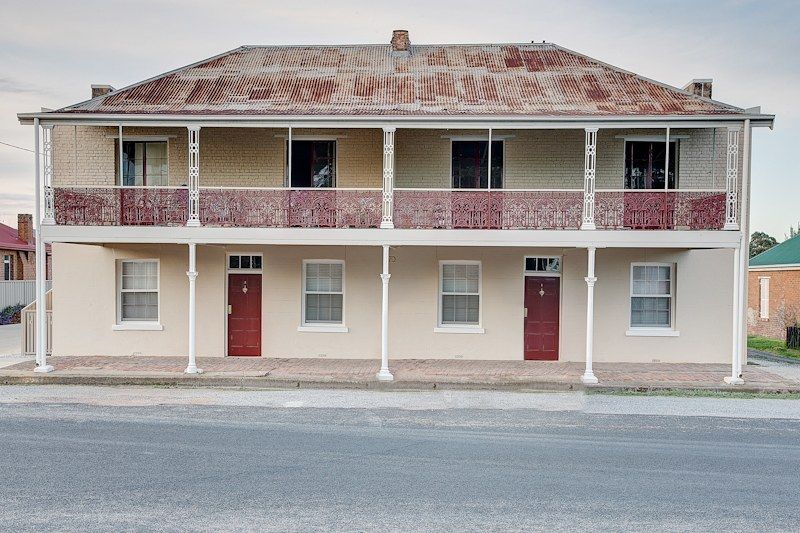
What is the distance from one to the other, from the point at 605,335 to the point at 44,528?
12965 mm

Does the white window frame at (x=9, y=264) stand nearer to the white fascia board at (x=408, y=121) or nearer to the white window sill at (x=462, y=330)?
the white fascia board at (x=408, y=121)

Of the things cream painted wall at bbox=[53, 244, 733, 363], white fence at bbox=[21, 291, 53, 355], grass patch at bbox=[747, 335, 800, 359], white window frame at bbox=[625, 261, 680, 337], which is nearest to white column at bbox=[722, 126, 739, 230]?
cream painted wall at bbox=[53, 244, 733, 363]

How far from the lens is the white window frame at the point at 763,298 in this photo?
28.0 m

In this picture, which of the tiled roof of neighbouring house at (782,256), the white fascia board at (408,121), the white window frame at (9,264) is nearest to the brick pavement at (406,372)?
the white fascia board at (408,121)

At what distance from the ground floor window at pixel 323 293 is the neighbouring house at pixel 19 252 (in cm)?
2407

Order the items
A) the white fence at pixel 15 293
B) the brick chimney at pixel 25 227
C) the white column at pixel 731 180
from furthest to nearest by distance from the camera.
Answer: the brick chimney at pixel 25 227 → the white fence at pixel 15 293 → the white column at pixel 731 180

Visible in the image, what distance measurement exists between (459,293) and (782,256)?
2002 centimetres

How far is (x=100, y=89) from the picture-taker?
1692 centimetres

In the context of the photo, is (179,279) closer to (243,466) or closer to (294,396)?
(294,396)

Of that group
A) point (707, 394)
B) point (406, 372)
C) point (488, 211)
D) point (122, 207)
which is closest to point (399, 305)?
point (406, 372)

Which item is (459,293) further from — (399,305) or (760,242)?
(760,242)

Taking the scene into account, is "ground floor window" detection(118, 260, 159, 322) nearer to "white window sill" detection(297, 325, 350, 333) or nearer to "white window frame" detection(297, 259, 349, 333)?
"white window frame" detection(297, 259, 349, 333)

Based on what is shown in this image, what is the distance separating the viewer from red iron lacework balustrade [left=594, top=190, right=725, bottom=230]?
Result: 13.5m

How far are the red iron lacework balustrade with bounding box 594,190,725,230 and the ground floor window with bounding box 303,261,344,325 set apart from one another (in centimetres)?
641
